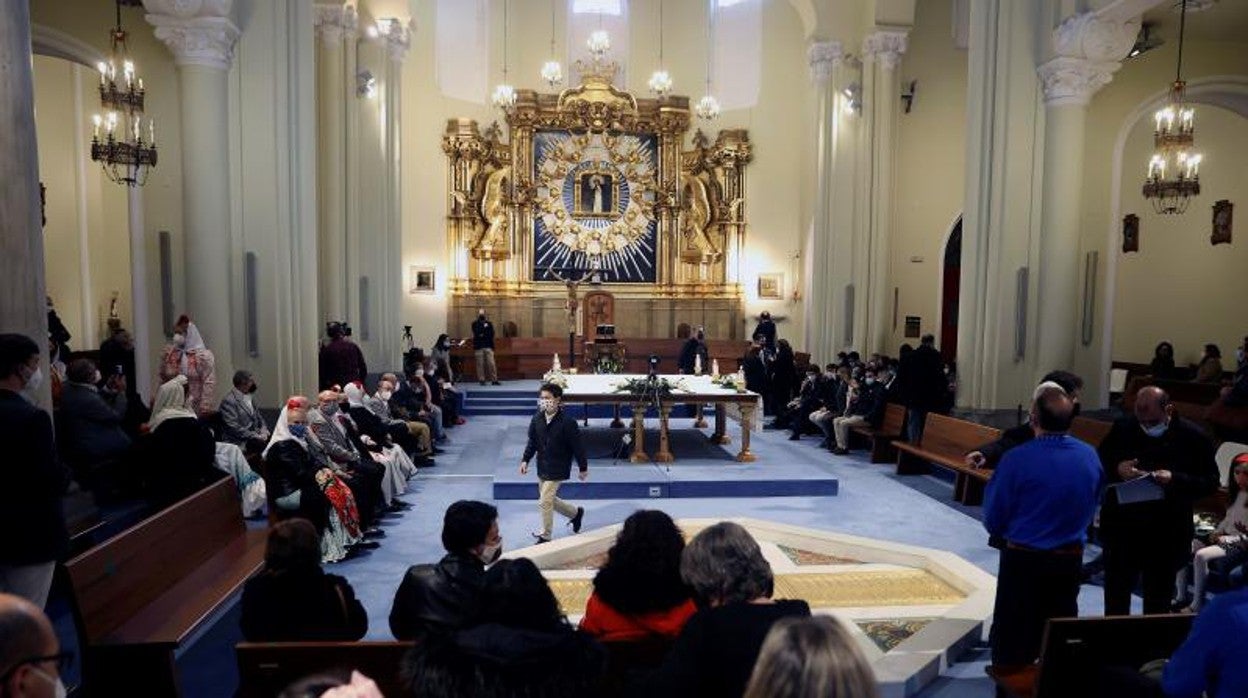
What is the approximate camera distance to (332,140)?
1341 cm

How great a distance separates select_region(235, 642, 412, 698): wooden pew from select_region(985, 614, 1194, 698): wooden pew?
8.62 ft

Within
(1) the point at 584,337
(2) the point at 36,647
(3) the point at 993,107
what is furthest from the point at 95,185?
(2) the point at 36,647

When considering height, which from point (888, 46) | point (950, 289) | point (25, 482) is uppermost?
point (888, 46)

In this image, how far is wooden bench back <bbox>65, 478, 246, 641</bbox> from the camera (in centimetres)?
383

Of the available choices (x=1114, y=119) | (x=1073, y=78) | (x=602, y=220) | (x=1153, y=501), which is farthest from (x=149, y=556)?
(x=602, y=220)

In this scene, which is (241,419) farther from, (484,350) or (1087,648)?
(484,350)

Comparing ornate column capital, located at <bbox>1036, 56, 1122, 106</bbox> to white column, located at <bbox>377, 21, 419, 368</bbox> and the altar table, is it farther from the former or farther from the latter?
white column, located at <bbox>377, 21, 419, 368</bbox>

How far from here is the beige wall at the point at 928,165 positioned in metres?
16.2

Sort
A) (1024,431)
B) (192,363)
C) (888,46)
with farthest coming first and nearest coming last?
(888,46) < (192,363) < (1024,431)

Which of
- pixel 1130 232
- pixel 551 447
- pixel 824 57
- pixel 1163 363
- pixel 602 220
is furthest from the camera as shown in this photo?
pixel 602 220

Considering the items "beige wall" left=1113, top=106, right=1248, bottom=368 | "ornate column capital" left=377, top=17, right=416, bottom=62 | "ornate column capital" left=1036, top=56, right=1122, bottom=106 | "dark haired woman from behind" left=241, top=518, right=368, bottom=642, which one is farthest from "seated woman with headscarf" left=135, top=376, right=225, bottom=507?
"beige wall" left=1113, top=106, right=1248, bottom=368

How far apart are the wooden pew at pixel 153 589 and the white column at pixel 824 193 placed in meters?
13.0

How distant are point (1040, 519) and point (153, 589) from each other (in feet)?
15.1

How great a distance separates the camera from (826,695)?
1.47 metres
